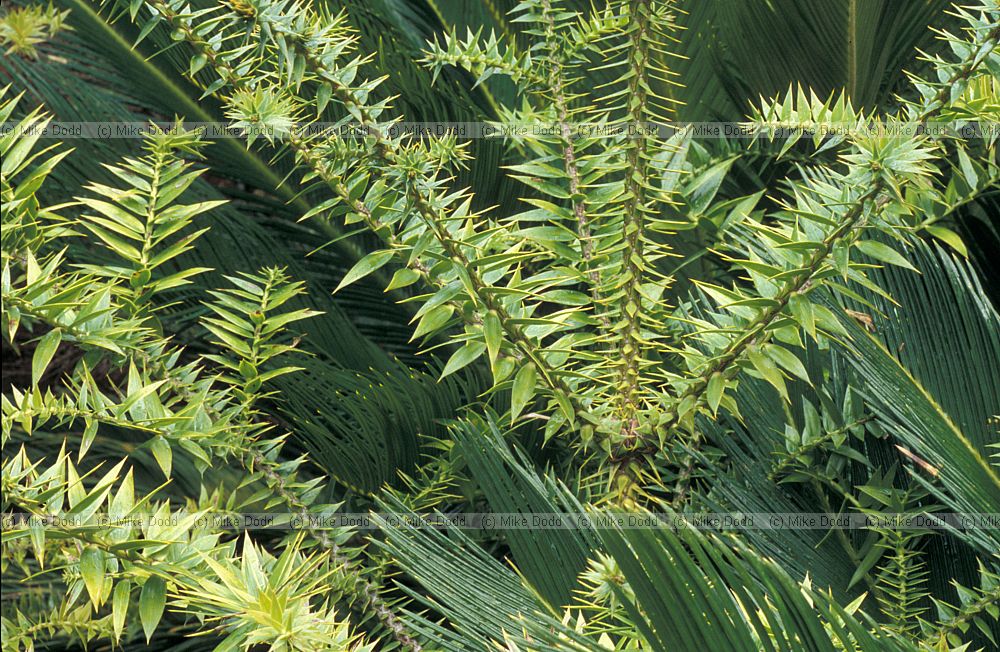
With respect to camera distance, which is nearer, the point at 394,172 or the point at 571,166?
the point at 394,172

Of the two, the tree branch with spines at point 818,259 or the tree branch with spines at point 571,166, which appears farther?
the tree branch with spines at point 571,166

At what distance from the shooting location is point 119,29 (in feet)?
4.53

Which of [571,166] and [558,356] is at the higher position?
[571,166]

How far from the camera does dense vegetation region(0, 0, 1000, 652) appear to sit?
0.54m

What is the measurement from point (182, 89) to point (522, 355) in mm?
961

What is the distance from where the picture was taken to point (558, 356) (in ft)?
2.20

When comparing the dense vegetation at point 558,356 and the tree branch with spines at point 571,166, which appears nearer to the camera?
the dense vegetation at point 558,356

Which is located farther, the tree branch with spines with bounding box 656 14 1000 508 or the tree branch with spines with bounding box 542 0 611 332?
Result: the tree branch with spines with bounding box 542 0 611 332

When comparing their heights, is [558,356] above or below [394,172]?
below

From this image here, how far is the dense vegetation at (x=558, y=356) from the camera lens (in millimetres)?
544

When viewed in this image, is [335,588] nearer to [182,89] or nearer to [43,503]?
[43,503]

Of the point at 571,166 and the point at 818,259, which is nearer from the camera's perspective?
the point at 818,259

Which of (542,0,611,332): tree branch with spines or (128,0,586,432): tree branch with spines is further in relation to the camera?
(542,0,611,332): tree branch with spines

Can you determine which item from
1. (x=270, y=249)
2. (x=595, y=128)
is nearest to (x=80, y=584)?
(x=595, y=128)
